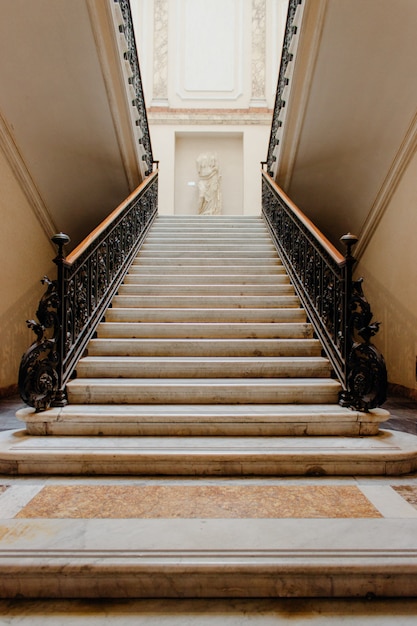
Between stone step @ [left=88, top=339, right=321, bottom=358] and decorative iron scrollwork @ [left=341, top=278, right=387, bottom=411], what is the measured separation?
1.92 feet

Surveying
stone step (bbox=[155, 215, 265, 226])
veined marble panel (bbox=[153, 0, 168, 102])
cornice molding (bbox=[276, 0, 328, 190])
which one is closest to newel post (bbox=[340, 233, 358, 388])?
cornice molding (bbox=[276, 0, 328, 190])

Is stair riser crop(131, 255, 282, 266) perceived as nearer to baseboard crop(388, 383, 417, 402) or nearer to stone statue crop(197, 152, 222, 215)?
baseboard crop(388, 383, 417, 402)

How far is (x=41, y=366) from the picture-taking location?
2.35 m

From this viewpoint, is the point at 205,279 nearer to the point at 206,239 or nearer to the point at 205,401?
the point at 206,239

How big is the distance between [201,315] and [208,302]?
259mm

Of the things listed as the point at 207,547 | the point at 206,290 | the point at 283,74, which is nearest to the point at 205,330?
the point at 206,290

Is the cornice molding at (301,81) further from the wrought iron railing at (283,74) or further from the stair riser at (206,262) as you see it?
the stair riser at (206,262)

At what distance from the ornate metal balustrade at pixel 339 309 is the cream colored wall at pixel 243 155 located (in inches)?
176

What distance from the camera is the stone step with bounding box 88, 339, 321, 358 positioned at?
10.0 feet

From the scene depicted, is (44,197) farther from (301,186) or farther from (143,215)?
(301,186)

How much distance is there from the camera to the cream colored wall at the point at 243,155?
8.59 m

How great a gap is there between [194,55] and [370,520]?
10037 millimetres

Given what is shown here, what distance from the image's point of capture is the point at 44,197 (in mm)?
4477

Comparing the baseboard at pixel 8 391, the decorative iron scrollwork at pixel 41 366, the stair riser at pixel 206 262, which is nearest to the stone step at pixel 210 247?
the stair riser at pixel 206 262
